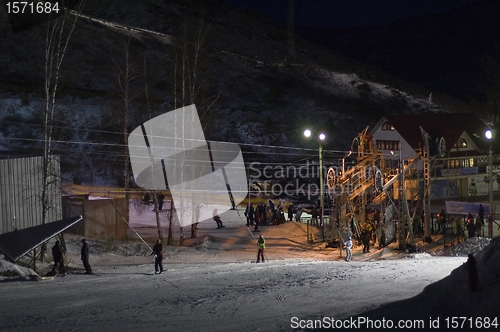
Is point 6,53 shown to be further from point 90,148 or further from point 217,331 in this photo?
point 217,331

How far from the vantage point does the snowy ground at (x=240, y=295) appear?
12258mm

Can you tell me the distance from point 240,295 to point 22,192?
1299 centimetres

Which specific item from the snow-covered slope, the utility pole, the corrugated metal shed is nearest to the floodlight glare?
the corrugated metal shed

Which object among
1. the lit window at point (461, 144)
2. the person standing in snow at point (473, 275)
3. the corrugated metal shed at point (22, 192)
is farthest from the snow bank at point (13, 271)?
the lit window at point (461, 144)

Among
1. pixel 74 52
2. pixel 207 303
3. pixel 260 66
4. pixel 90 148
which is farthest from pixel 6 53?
pixel 207 303

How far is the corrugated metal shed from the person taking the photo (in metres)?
23.6

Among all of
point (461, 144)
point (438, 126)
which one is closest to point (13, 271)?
point (461, 144)

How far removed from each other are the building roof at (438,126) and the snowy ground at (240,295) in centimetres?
3083

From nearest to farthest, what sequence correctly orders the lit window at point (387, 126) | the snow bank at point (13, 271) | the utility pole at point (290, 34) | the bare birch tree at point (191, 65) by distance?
the snow bank at point (13, 271), the bare birch tree at point (191, 65), the lit window at point (387, 126), the utility pole at point (290, 34)

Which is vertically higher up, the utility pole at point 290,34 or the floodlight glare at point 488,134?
the utility pole at point 290,34

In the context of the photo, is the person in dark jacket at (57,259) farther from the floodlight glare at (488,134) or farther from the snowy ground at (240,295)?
the floodlight glare at (488,134)

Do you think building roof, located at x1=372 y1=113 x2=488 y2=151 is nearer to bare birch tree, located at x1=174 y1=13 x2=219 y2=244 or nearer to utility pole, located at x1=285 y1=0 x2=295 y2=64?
bare birch tree, located at x1=174 y1=13 x2=219 y2=244

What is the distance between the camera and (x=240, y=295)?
15.4 m

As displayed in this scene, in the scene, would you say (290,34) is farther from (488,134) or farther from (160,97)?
(488,134)
